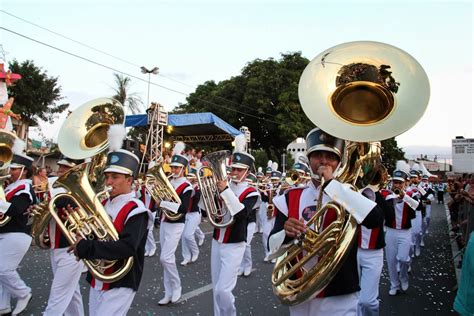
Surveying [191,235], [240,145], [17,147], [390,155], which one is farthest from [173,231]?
[390,155]

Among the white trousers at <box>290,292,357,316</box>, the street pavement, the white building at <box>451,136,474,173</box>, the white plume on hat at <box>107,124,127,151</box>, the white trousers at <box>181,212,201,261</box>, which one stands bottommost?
the street pavement

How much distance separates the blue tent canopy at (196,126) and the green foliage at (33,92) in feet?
36.8

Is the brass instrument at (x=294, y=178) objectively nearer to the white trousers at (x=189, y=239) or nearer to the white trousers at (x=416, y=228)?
the white trousers at (x=189, y=239)

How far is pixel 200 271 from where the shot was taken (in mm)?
8305

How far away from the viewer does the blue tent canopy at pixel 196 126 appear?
1816 centimetres

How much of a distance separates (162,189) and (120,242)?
3884 millimetres

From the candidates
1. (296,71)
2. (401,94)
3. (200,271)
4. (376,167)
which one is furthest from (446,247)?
(296,71)

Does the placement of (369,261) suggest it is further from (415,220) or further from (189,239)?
(415,220)

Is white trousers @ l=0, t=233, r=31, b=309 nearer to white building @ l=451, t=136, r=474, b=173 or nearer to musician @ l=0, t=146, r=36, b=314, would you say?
musician @ l=0, t=146, r=36, b=314

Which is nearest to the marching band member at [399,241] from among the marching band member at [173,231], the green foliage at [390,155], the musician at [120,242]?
the marching band member at [173,231]

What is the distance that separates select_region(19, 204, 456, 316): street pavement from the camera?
5.89m

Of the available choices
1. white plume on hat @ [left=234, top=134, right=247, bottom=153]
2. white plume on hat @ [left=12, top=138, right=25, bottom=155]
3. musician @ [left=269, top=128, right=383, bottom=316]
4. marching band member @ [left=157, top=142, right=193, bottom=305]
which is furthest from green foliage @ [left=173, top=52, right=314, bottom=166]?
musician @ [left=269, top=128, right=383, bottom=316]

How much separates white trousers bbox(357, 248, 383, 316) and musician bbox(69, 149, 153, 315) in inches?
103

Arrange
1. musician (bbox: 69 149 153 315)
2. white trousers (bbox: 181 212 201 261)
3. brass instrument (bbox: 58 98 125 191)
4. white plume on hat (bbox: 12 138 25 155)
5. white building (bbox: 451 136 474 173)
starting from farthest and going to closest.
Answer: white building (bbox: 451 136 474 173) < white trousers (bbox: 181 212 201 261) < white plume on hat (bbox: 12 138 25 155) < brass instrument (bbox: 58 98 125 191) < musician (bbox: 69 149 153 315)
